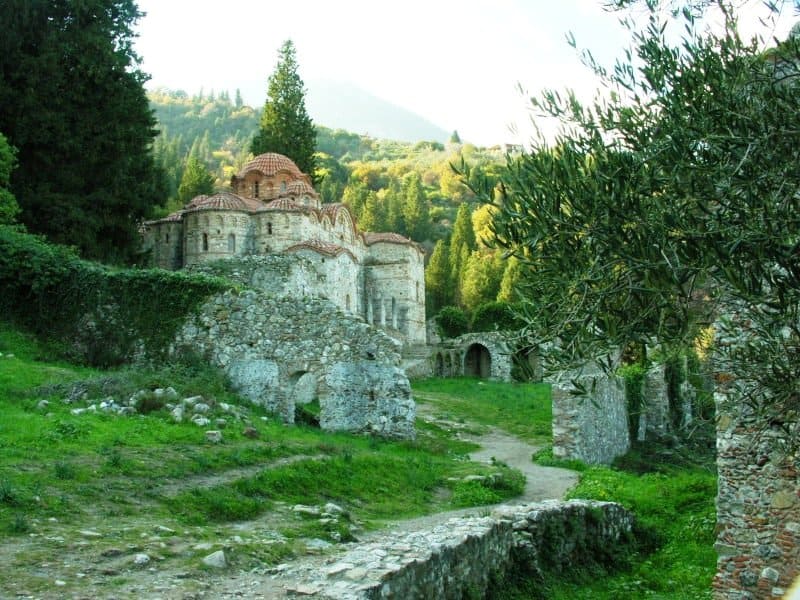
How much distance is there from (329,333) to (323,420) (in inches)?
67.1

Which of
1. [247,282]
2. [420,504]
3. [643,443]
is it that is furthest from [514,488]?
[247,282]

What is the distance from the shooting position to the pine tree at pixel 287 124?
42.5 metres

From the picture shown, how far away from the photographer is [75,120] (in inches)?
882

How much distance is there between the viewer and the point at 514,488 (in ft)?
38.5

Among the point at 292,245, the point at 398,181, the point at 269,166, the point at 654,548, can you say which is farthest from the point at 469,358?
the point at 398,181

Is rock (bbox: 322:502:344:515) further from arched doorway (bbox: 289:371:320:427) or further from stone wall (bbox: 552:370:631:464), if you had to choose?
arched doorway (bbox: 289:371:320:427)

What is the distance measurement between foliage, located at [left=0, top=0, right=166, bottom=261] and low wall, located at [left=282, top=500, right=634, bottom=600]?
57.6ft

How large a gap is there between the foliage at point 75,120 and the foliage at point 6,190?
84.1 inches

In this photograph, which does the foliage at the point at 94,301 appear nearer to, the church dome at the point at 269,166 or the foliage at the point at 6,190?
the foliage at the point at 6,190

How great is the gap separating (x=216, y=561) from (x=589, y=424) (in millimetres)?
11367

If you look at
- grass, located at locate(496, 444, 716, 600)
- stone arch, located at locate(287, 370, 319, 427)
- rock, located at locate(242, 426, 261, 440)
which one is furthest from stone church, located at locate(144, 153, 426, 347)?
grass, located at locate(496, 444, 716, 600)

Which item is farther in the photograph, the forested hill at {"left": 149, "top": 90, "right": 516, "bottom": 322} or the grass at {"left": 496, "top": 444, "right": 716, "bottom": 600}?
the forested hill at {"left": 149, "top": 90, "right": 516, "bottom": 322}

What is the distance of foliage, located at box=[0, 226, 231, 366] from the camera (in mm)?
15164

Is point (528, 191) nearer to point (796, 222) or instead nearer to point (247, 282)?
point (796, 222)
